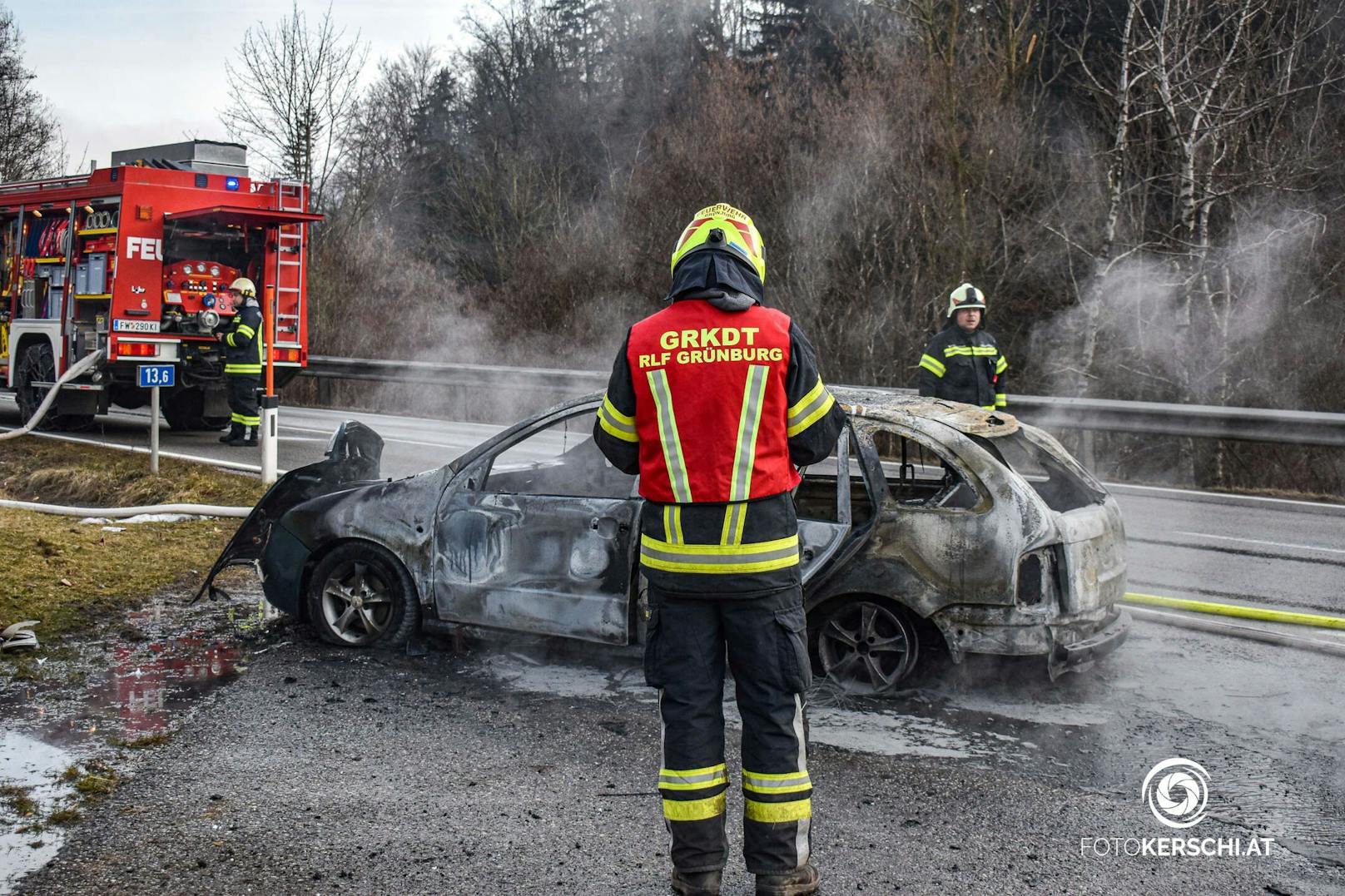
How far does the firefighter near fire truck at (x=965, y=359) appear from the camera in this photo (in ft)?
27.4

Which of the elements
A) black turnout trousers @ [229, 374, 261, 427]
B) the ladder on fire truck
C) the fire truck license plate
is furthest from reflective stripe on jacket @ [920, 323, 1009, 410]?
the fire truck license plate

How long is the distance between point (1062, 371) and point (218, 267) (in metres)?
11.4

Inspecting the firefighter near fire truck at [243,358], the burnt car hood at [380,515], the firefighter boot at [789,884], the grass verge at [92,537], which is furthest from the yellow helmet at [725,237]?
the firefighter near fire truck at [243,358]

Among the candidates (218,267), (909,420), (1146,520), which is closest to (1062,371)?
(1146,520)

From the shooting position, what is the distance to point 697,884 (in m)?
3.35

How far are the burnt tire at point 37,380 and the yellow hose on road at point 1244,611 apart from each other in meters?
11.7

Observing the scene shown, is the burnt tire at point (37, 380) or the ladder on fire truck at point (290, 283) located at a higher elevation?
the ladder on fire truck at point (290, 283)

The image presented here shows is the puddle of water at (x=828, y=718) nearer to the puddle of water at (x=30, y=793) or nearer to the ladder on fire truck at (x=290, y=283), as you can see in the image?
the puddle of water at (x=30, y=793)

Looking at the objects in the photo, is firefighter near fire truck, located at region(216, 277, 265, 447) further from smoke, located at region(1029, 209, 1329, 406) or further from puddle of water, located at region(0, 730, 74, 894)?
smoke, located at region(1029, 209, 1329, 406)

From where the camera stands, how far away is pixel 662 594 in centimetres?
350

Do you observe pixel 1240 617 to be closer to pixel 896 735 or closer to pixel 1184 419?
pixel 896 735

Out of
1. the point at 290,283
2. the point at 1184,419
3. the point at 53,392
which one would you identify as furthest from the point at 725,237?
the point at 290,283

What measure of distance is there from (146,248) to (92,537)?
239 inches

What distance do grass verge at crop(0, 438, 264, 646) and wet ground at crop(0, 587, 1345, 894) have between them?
27.2 inches
